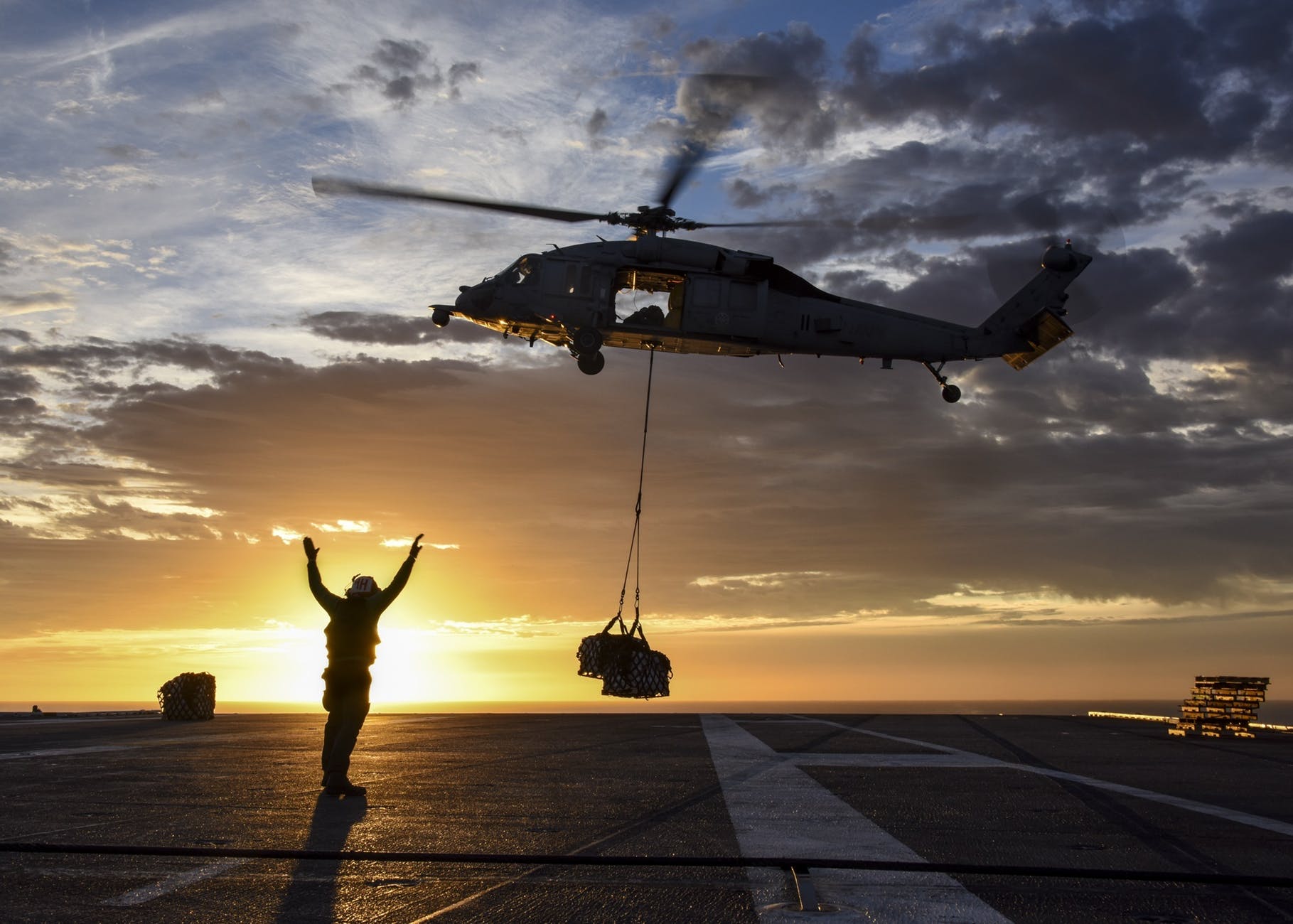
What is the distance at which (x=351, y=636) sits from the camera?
11617mm

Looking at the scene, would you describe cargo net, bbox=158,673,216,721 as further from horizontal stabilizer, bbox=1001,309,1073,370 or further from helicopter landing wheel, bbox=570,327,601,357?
horizontal stabilizer, bbox=1001,309,1073,370

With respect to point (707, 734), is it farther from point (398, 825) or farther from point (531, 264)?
point (398, 825)

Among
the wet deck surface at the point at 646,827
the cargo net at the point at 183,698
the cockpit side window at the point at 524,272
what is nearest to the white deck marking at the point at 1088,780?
the wet deck surface at the point at 646,827

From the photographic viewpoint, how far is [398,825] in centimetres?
873

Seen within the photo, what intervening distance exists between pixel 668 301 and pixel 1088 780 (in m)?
17.0

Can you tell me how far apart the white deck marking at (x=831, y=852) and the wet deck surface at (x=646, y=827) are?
0.03 meters

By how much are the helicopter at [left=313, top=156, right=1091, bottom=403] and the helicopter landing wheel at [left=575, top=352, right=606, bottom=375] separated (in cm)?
2

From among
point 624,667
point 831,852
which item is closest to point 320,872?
point 831,852

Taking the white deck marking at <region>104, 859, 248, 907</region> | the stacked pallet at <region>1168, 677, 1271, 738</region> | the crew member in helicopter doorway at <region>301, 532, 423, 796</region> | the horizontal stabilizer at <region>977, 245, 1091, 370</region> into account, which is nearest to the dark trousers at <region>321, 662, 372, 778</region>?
the crew member in helicopter doorway at <region>301, 532, 423, 796</region>

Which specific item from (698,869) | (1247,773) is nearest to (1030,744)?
(1247,773)

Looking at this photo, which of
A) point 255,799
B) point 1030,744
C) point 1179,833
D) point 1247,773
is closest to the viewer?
point 1179,833

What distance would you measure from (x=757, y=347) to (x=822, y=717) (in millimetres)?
10677

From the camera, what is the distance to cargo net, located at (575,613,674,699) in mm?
19906

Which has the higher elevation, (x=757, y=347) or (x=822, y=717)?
(x=757, y=347)
